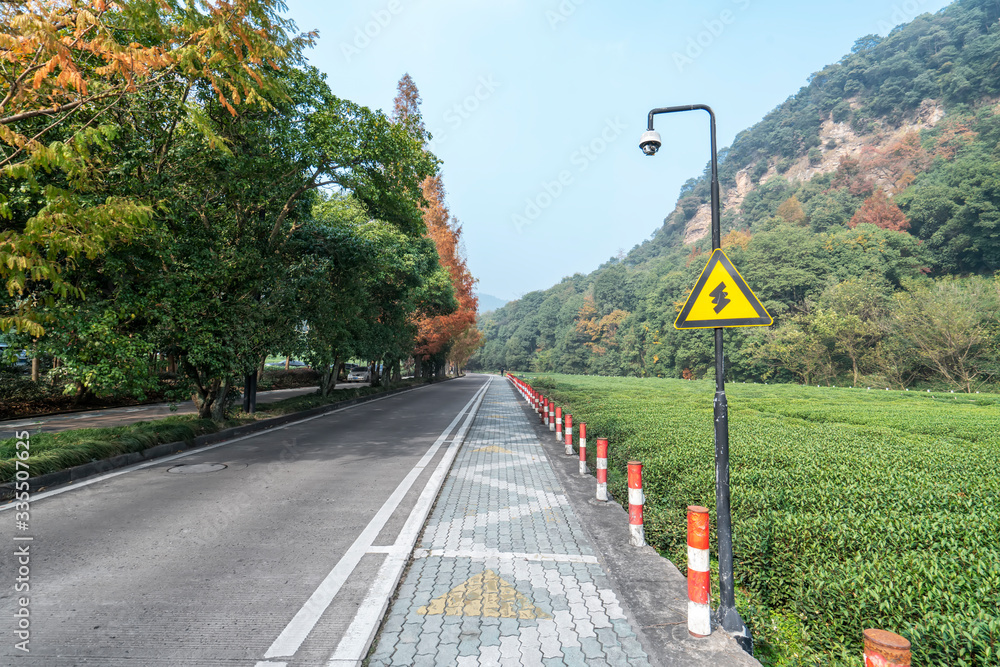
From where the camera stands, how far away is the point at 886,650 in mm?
1783

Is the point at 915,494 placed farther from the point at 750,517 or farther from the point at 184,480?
the point at 184,480

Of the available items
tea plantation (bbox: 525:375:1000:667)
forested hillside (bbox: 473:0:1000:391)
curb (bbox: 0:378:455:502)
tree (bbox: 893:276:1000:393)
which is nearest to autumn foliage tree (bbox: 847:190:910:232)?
forested hillside (bbox: 473:0:1000:391)

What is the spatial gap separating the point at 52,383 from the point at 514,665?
886 inches

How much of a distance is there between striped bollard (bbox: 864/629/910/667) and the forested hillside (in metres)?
7.87

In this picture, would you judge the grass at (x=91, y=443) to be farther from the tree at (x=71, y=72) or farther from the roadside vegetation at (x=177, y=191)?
the tree at (x=71, y=72)

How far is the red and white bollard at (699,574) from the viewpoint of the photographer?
3.03 m

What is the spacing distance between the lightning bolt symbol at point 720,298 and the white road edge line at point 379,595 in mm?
3076

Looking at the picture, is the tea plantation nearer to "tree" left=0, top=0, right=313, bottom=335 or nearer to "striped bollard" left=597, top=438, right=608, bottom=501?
"striped bollard" left=597, top=438, right=608, bottom=501

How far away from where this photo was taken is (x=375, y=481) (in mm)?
7094

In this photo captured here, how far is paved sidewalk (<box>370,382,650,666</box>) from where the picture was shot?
290 centimetres

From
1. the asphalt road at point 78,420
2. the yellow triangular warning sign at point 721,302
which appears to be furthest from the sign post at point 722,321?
the asphalt road at point 78,420

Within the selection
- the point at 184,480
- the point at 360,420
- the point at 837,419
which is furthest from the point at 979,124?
the point at 184,480

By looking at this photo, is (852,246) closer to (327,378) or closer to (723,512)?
(327,378)

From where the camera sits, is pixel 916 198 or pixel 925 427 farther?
pixel 916 198
